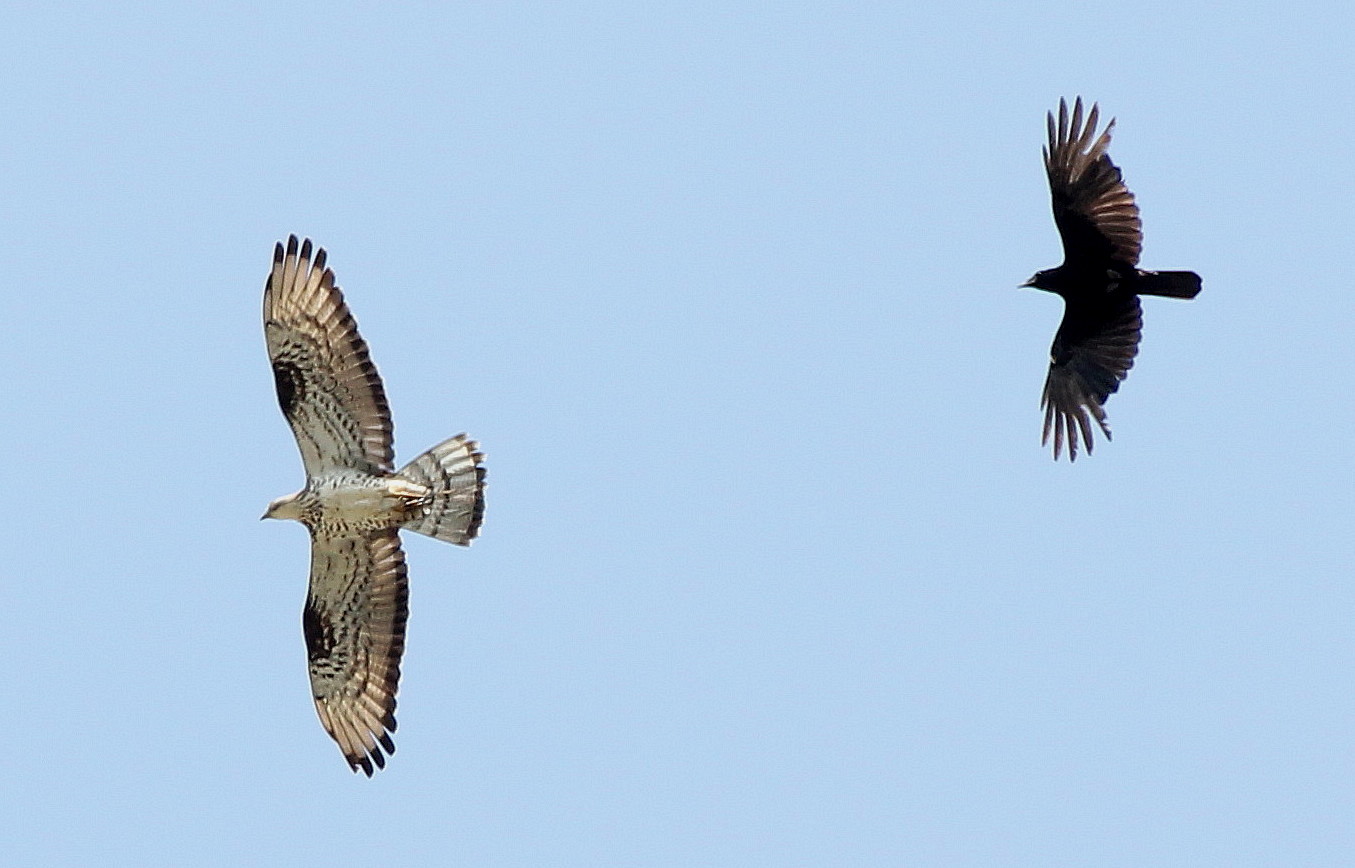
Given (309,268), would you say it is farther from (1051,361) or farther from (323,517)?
(1051,361)

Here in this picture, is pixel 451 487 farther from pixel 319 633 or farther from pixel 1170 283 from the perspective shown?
pixel 1170 283

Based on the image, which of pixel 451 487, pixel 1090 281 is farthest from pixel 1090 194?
pixel 451 487

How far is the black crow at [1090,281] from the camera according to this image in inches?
598

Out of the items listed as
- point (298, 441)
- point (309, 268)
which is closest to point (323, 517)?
point (298, 441)

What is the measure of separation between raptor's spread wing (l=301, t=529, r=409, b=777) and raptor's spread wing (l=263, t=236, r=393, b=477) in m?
1.01

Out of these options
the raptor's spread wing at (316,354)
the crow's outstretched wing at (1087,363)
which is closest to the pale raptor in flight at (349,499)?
the raptor's spread wing at (316,354)

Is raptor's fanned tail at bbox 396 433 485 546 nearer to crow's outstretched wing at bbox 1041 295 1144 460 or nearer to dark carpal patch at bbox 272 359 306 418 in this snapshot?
dark carpal patch at bbox 272 359 306 418

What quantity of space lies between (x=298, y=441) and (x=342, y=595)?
120 cm

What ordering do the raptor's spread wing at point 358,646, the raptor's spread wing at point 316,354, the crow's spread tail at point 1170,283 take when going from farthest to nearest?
the crow's spread tail at point 1170,283 → the raptor's spread wing at point 358,646 → the raptor's spread wing at point 316,354

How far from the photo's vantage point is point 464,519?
1402 cm

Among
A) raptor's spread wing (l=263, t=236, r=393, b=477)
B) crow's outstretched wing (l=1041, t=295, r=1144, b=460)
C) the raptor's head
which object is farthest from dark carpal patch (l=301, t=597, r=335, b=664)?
crow's outstretched wing (l=1041, t=295, r=1144, b=460)

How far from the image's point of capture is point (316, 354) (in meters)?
13.3

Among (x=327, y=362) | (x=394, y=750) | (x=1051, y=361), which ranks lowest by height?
(x=394, y=750)

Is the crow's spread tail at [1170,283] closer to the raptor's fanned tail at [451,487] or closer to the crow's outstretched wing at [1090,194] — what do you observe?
the crow's outstretched wing at [1090,194]
